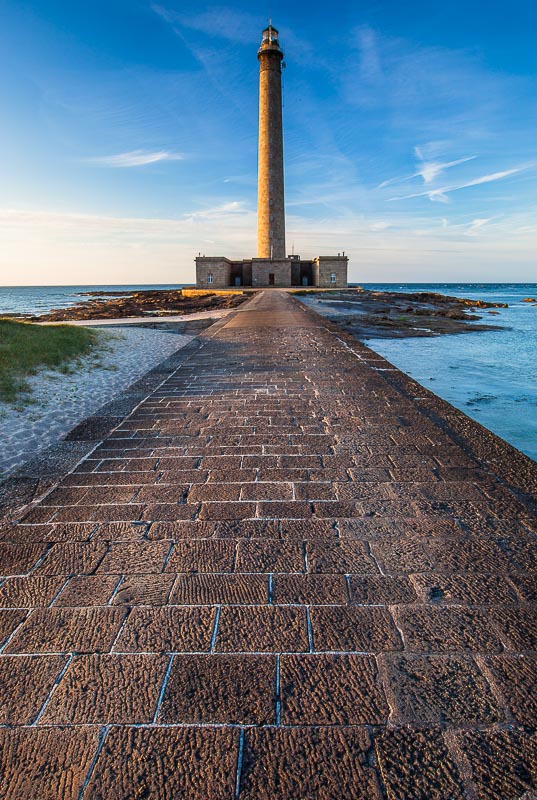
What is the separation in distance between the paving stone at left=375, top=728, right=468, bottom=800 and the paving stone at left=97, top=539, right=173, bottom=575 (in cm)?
134

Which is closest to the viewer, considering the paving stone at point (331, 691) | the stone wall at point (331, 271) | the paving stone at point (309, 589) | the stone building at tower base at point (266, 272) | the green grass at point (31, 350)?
the paving stone at point (331, 691)

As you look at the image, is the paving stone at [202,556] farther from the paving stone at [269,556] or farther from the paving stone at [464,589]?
the paving stone at [464,589]

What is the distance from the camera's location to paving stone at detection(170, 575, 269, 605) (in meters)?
2.21

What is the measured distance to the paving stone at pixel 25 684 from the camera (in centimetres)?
167

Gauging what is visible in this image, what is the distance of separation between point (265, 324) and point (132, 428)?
9680 millimetres

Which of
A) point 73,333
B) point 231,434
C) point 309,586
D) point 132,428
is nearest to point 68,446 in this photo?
Answer: point 132,428

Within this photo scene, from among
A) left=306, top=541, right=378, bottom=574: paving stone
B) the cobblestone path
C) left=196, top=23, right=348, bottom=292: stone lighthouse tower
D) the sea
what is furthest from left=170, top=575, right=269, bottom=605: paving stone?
left=196, top=23, right=348, bottom=292: stone lighthouse tower

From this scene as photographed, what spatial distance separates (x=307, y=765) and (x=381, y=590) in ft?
3.05

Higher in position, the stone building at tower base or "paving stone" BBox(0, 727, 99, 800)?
the stone building at tower base

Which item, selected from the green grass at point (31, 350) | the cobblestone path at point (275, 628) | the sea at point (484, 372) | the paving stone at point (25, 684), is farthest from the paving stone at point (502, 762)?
the green grass at point (31, 350)

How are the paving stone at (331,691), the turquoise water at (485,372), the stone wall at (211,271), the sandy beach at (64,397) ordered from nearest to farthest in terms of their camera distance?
the paving stone at (331,691)
the sandy beach at (64,397)
the turquoise water at (485,372)
the stone wall at (211,271)

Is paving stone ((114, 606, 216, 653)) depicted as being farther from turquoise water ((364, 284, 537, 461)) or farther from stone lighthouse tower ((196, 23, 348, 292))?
stone lighthouse tower ((196, 23, 348, 292))

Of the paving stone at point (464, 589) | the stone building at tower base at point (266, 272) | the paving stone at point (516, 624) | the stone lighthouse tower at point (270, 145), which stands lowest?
the paving stone at point (516, 624)

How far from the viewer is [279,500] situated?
3168 mm
